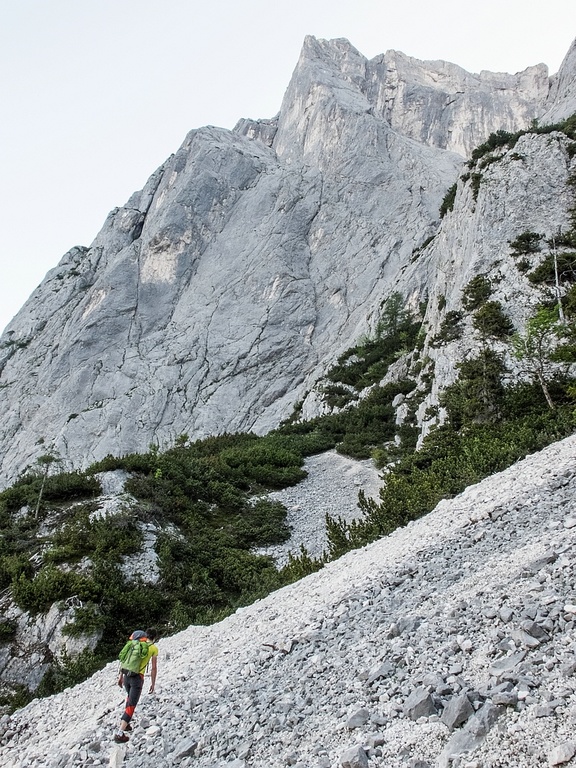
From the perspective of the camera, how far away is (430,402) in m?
24.9

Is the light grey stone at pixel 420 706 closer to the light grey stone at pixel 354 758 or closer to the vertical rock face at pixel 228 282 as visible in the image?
the light grey stone at pixel 354 758

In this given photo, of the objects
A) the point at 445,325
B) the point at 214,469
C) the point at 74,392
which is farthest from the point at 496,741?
the point at 74,392

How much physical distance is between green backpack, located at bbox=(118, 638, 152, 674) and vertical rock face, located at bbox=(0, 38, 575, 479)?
37886mm

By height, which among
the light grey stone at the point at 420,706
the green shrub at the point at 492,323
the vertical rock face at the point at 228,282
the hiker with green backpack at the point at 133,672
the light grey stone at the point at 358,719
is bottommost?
the light grey stone at the point at 358,719

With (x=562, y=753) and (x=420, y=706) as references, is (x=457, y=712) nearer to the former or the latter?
(x=420, y=706)

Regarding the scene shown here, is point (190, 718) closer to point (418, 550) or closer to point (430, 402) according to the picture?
point (418, 550)

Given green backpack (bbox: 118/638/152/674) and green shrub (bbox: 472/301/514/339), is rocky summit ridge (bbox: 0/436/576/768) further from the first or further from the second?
green shrub (bbox: 472/301/514/339)

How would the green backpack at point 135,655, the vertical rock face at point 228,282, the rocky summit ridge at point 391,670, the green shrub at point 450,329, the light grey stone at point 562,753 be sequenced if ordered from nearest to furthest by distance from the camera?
the light grey stone at point 562,753, the rocky summit ridge at point 391,670, the green backpack at point 135,655, the green shrub at point 450,329, the vertical rock face at point 228,282

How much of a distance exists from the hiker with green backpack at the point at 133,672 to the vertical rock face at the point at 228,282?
124ft

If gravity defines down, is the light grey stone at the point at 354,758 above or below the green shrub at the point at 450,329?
below

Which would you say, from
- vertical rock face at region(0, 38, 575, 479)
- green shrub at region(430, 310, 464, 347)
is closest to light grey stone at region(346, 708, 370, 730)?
green shrub at region(430, 310, 464, 347)

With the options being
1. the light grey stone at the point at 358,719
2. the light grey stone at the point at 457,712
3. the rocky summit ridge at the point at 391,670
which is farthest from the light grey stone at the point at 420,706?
the light grey stone at the point at 358,719

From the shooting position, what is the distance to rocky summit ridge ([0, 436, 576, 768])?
486cm

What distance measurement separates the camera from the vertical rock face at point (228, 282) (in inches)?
2168
